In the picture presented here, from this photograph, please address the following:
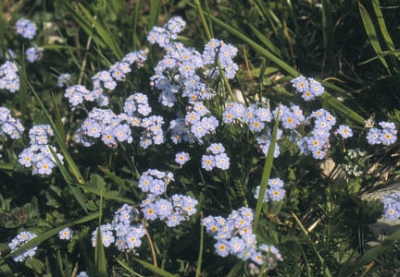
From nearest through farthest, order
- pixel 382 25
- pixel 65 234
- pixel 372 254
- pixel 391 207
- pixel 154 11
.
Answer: pixel 372 254, pixel 391 207, pixel 65 234, pixel 382 25, pixel 154 11

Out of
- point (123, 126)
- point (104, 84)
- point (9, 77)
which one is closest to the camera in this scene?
point (123, 126)

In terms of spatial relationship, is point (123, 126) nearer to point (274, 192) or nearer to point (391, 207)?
point (274, 192)

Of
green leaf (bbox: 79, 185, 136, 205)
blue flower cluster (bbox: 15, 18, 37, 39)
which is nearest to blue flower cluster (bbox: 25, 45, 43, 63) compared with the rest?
blue flower cluster (bbox: 15, 18, 37, 39)

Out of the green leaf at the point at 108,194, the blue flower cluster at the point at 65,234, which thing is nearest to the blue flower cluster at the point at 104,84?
the green leaf at the point at 108,194

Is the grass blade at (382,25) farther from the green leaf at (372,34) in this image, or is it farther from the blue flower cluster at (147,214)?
the blue flower cluster at (147,214)

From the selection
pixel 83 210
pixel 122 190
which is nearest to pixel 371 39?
pixel 122 190

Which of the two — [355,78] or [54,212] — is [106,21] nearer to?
[54,212]

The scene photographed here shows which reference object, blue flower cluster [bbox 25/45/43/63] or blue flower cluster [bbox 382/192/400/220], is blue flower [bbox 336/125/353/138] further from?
blue flower cluster [bbox 25/45/43/63]

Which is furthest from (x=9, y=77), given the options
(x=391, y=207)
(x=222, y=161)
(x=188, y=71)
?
(x=391, y=207)
